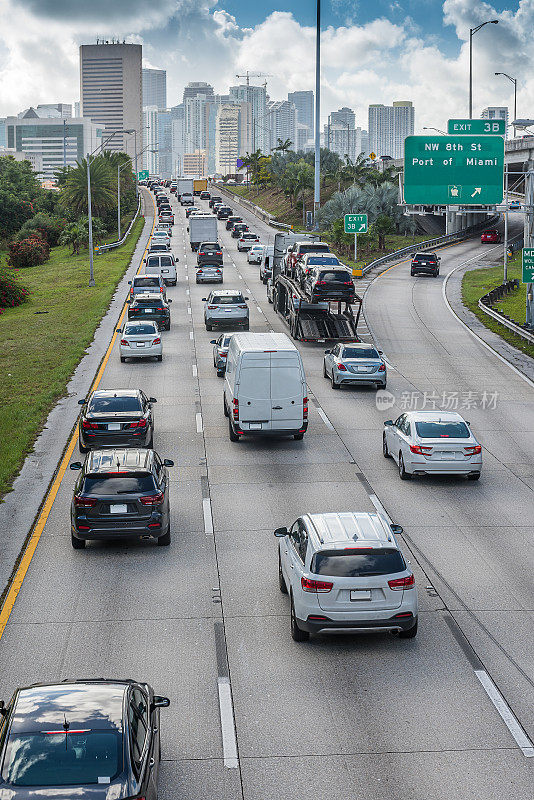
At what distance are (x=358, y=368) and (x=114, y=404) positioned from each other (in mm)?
11255

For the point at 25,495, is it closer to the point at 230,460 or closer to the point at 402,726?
the point at 230,460

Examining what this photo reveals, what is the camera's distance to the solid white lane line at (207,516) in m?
18.5

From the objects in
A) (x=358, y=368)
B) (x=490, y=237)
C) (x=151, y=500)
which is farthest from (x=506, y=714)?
(x=490, y=237)

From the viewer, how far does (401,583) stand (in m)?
12.8

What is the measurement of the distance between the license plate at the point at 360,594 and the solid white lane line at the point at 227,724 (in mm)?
1872

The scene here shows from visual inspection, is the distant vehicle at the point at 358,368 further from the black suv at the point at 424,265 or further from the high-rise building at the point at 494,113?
the high-rise building at the point at 494,113

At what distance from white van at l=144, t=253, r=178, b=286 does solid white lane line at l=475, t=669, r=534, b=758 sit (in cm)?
5261

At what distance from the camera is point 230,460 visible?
24.1 meters

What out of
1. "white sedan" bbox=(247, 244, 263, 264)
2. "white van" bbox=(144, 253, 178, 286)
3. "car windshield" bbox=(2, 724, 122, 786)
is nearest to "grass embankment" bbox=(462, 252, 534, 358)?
"white sedan" bbox=(247, 244, 263, 264)

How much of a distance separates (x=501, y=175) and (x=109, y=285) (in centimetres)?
2937

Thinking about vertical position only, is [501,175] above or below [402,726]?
above

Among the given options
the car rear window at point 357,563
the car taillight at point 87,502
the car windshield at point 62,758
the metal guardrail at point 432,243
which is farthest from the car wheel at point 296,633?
the metal guardrail at point 432,243

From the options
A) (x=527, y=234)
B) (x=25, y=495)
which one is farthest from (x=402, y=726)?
(x=527, y=234)

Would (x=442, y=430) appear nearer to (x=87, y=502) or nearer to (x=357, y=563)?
(x=87, y=502)
